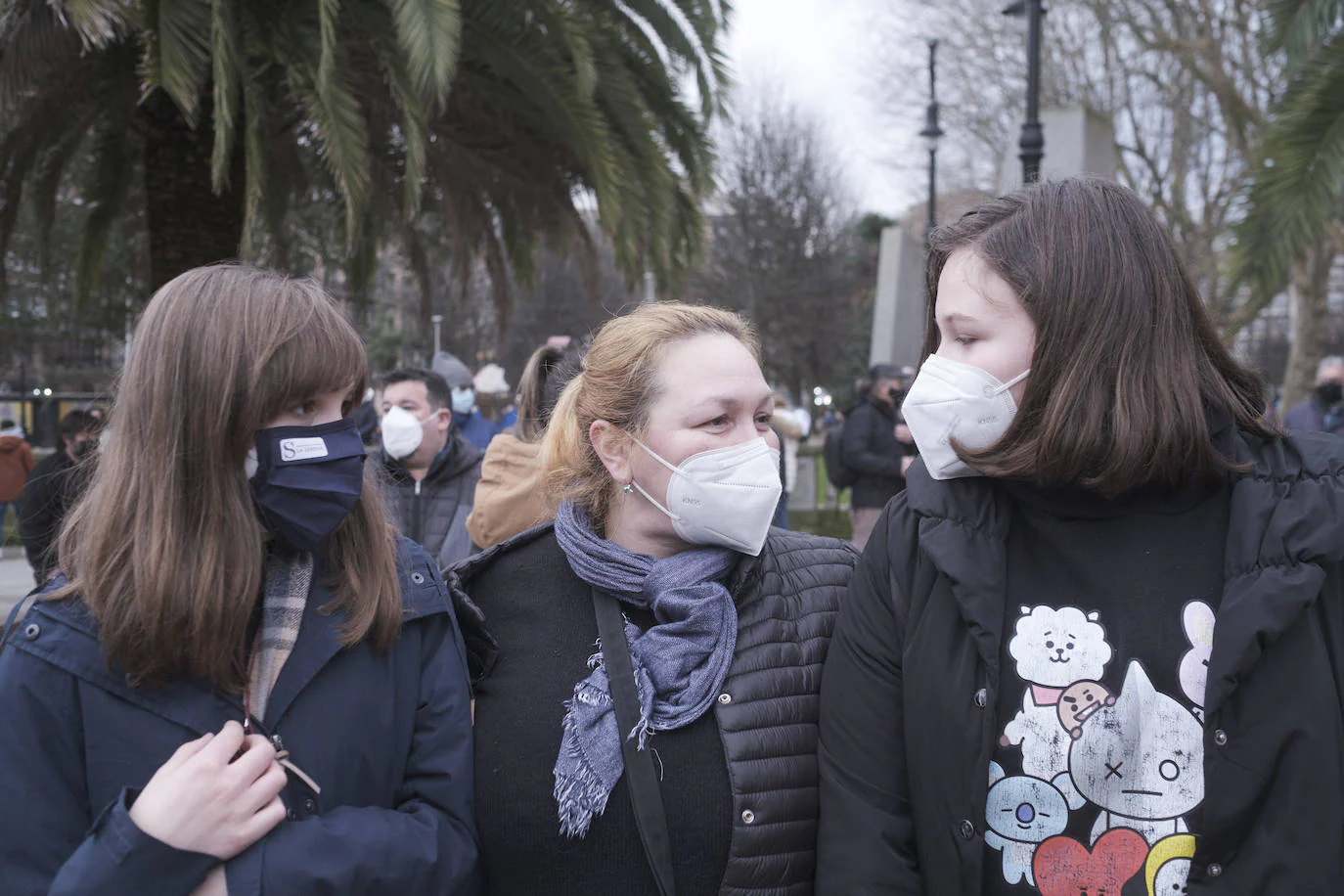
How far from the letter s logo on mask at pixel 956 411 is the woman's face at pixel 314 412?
0.99 metres

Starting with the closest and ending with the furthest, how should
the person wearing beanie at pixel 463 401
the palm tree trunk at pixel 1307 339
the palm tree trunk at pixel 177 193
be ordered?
the palm tree trunk at pixel 177 193 < the person wearing beanie at pixel 463 401 < the palm tree trunk at pixel 1307 339

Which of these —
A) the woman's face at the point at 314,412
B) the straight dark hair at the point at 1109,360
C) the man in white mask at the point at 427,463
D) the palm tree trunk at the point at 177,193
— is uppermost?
the palm tree trunk at the point at 177,193

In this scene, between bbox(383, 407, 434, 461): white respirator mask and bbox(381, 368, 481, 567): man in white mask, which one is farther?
bbox(383, 407, 434, 461): white respirator mask

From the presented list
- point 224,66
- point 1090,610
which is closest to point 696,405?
point 1090,610

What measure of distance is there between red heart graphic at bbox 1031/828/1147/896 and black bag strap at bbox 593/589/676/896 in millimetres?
622

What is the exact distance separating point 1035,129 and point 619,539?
6.88 metres

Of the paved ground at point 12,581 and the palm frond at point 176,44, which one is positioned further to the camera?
the paved ground at point 12,581

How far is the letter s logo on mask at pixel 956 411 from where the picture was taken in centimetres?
192

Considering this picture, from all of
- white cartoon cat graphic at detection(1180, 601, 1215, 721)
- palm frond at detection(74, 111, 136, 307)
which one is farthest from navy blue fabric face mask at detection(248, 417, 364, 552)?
palm frond at detection(74, 111, 136, 307)

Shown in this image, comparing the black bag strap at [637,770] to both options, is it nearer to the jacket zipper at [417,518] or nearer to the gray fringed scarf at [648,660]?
the gray fringed scarf at [648,660]

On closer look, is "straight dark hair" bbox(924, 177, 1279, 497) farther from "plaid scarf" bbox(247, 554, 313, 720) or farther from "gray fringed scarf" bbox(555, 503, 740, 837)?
"plaid scarf" bbox(247, 554, 313, 720)

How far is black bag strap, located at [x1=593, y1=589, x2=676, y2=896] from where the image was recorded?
1.97m

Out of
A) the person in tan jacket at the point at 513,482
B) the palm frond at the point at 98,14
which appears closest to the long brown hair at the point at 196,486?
the person in tan jacket at the point at 513,482

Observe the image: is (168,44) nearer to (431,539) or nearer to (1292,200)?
(431,539)
